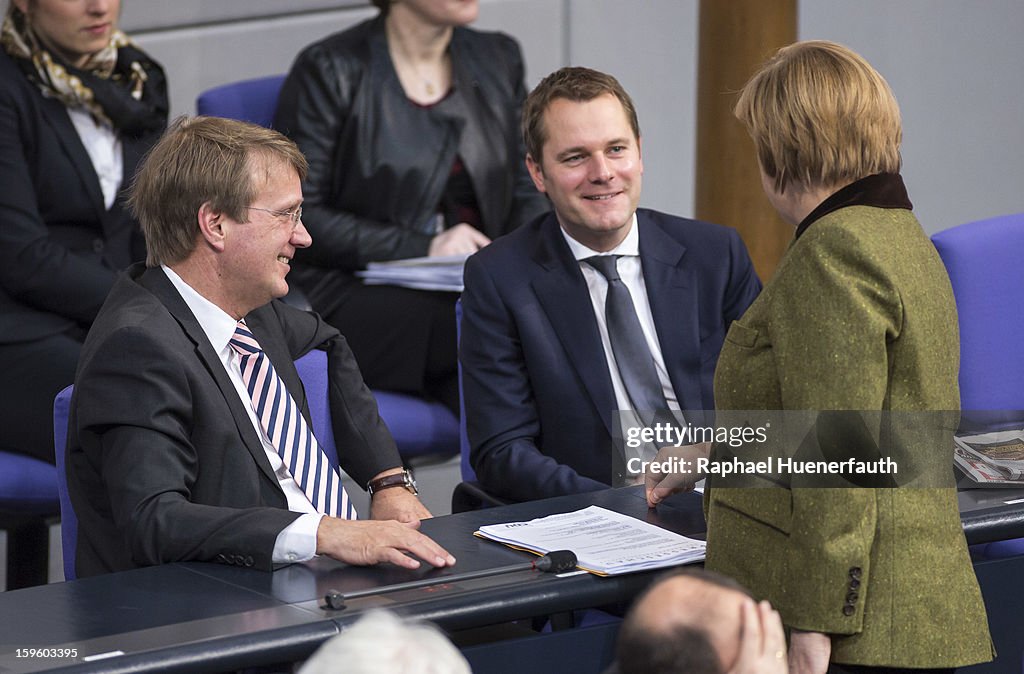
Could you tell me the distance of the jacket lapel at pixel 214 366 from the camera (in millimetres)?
2066

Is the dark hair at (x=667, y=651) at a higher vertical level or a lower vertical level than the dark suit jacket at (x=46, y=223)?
lower

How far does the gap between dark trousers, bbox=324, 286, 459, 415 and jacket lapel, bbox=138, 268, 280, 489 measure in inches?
41.7

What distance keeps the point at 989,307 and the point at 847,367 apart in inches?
45.4

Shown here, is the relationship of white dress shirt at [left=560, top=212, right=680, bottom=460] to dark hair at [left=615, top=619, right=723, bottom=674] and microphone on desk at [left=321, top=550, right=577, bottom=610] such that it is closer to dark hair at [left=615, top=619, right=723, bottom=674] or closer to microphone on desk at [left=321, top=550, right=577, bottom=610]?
microphone on desk at [left=321, top=550, right=577, bottom=610]

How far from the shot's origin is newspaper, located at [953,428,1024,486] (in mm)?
2107

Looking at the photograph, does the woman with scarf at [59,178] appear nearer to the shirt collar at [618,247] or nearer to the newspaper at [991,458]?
the shirt collar at [618,247]

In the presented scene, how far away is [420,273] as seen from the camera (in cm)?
326

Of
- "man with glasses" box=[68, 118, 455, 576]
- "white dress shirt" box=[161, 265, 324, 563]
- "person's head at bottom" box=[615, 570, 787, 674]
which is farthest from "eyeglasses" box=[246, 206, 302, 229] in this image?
"person's head at bottom" box=[615, 570, 787, 674]

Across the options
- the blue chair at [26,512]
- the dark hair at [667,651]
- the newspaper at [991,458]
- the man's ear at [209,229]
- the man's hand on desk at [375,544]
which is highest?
the man's ear at [209,229]

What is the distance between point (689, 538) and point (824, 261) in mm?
499

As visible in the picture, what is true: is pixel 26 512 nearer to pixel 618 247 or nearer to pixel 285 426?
pixel 285 426

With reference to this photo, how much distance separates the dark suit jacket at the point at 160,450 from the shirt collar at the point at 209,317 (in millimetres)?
17

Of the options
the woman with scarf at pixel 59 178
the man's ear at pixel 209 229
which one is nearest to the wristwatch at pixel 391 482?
the man's ear at pixel 209 229

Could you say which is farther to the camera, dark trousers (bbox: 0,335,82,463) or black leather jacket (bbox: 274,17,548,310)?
black leather jacket (bbox: 274,17,548,310)
